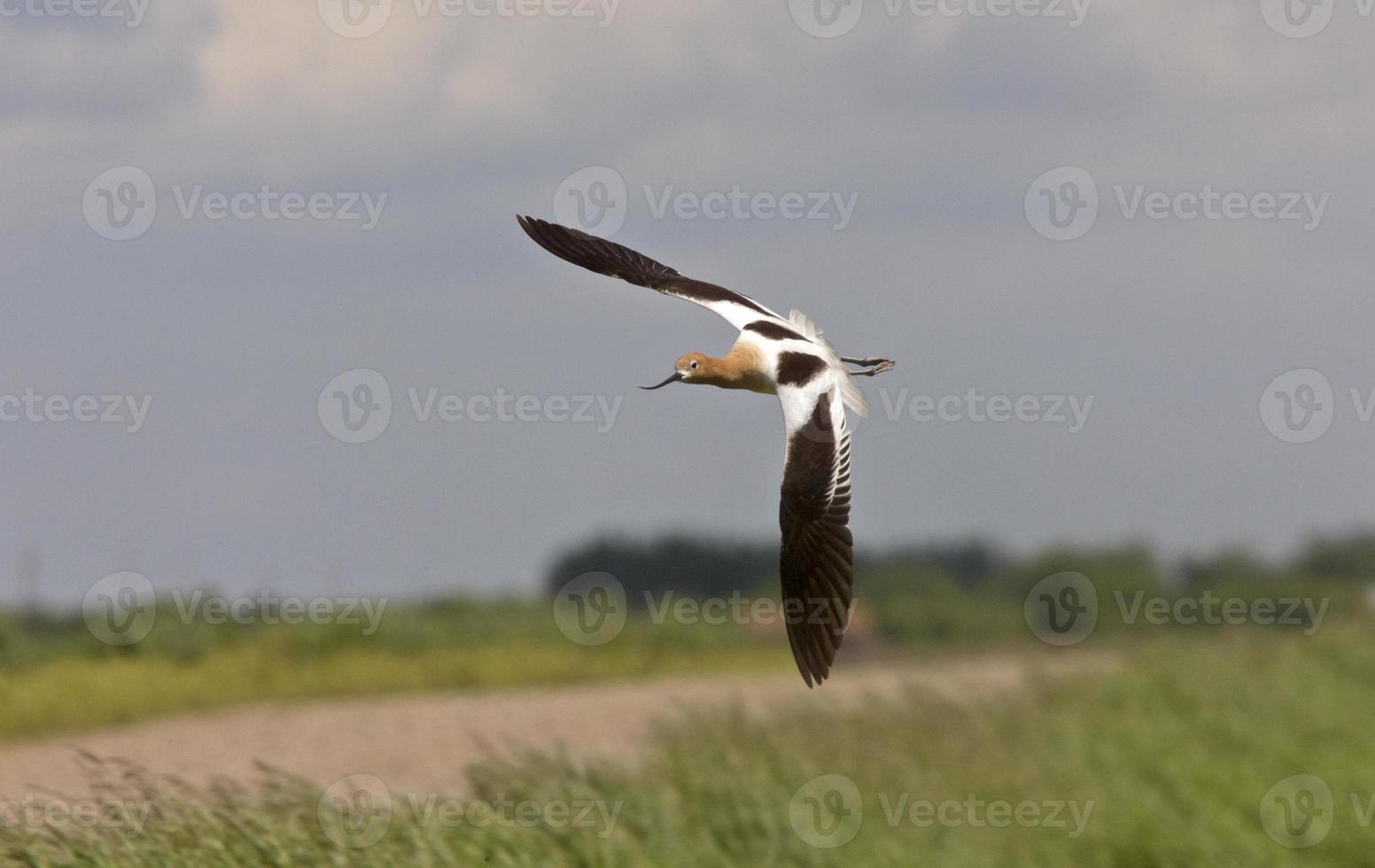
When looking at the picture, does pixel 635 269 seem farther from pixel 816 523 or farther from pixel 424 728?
pixel 424 728

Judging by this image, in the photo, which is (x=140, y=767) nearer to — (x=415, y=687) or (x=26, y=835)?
(x=26, y=835)

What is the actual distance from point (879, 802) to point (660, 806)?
300cm

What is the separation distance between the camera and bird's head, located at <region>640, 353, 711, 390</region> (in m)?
5.80

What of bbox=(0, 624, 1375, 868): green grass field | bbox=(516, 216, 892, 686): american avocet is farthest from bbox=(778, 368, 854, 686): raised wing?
bbox=(0, 624, 1375, 868): green grass field

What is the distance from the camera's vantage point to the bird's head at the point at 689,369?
5801 mm

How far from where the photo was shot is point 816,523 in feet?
21.4

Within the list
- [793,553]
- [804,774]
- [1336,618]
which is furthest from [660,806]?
[1336,618]

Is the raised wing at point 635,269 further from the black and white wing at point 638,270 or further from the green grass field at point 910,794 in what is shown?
the green grass field at point 910,794

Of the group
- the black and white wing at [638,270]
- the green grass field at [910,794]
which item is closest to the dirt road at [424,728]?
the green grass field at [910,794]

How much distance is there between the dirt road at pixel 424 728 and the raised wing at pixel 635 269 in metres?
6.56

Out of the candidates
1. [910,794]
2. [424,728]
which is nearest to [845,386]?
[910,794]

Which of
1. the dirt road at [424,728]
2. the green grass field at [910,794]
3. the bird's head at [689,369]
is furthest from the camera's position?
the dirt road at [424,728]

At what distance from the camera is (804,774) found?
43.5 ft

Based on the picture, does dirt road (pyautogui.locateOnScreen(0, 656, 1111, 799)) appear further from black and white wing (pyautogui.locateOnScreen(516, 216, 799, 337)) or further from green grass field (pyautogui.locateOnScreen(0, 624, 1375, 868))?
black and white wing (pyautogui.locateOnScreen(516, 216, 799, 337))
